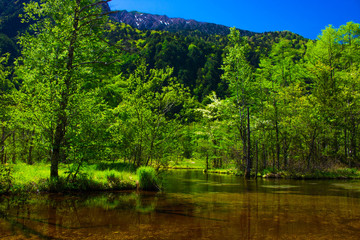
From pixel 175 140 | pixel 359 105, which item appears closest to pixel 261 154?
pixel 359 105

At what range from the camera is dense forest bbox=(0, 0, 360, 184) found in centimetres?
1008

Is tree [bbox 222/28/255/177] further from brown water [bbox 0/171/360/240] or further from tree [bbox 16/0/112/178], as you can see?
brown water [bbox 0/171/360/240]

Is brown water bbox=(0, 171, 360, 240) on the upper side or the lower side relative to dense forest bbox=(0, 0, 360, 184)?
lower

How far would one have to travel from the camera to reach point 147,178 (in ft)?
39.9

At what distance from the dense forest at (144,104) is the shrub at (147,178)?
4.03 ft

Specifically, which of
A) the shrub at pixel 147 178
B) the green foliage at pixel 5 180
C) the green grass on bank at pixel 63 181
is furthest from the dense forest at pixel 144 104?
the shrub at pixel 147 178

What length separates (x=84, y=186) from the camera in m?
10.3

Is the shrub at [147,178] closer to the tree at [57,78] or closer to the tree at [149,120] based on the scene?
the tree at [149,120]

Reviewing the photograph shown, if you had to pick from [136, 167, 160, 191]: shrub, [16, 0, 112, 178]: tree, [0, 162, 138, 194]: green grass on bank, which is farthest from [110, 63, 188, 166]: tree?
[16, 0, 112, 178]: tree

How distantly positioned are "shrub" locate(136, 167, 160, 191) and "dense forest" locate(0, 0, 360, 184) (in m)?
1.23

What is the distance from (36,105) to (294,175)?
69.9 ft

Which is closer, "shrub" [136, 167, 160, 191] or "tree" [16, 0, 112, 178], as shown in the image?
"tree" [16, 0, 112, 178]

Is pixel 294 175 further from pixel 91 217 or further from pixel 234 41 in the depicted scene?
pixel 91 217

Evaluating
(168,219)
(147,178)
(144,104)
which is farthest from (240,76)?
(168,219)
